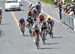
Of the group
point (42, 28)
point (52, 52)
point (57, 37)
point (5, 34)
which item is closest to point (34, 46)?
point (42, 28)

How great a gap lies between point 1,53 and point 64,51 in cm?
337

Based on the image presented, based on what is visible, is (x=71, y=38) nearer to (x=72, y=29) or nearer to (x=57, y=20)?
(x=72, y=29)

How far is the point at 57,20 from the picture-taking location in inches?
1797

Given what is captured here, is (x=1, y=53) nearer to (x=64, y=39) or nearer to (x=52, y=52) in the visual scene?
(x=52, y=52)

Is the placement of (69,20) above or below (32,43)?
below

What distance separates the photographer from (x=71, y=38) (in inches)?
1219

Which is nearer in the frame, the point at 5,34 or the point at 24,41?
the point at 24,41

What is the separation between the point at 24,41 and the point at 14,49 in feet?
12.6

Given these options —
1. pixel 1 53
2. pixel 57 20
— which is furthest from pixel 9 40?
pixel 57 20

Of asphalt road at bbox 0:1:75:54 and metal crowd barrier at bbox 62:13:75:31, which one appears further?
metal crowd barrier at bbox 62:13:75:31

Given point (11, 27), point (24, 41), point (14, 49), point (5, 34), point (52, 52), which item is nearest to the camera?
point (52, 52)

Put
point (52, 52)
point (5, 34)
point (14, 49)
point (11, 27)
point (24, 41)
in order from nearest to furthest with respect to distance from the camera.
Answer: point (52, 52) → point (14, 49) → point (24, 41) → point (5, 34) → point (11, 27)

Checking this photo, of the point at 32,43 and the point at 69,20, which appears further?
the point at 69,20

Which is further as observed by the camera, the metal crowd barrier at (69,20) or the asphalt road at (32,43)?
the metal crowd barrier at (69,20)
